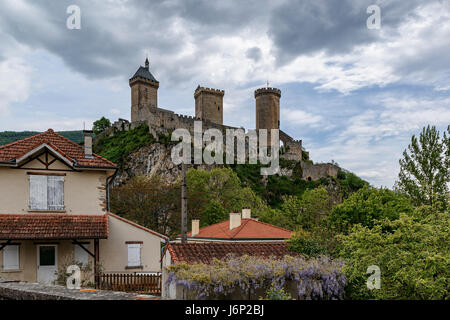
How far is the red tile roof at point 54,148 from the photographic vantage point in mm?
18752

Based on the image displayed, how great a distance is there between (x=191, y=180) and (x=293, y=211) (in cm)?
1585

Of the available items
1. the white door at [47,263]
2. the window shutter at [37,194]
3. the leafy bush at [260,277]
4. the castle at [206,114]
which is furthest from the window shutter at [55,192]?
the castle at [206,114]

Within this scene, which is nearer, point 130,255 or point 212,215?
point 130,255


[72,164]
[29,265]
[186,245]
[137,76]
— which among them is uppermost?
[137,76]

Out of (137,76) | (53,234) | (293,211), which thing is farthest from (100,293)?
(137,76)

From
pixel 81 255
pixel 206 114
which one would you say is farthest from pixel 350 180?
pixel 81 255

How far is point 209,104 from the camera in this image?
331ft

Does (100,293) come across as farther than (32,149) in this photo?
No

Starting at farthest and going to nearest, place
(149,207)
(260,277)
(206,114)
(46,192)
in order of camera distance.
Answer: (206,114) → (149,207) → (46,192) → (260,277)

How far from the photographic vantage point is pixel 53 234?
Result: 17516 millimetres

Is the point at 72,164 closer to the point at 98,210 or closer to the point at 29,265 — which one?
the point at 98,210

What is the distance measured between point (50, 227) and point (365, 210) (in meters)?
15.3

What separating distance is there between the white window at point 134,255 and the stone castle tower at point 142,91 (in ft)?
247

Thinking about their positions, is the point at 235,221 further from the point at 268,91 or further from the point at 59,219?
the point at 268,91
